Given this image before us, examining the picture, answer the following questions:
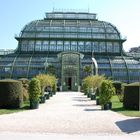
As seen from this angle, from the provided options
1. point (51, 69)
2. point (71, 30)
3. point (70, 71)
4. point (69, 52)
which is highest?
point (71, 30)

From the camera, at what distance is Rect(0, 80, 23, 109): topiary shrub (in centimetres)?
3344

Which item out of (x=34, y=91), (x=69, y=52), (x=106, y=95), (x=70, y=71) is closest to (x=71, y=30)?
(x=69, y=52)

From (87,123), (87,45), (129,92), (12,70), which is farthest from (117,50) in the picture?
(87,123)

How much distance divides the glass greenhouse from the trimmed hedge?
181 feet

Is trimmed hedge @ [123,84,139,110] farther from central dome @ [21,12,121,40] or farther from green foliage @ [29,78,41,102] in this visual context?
central dome @ [21,12,121,40]

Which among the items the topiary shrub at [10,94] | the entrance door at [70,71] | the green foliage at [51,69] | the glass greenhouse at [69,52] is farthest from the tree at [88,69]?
the topiary shrub at [10,94]

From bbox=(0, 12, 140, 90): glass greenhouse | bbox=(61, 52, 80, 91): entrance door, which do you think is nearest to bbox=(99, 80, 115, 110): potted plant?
bbox=(0, 12, 140, 90): glass greenhouse

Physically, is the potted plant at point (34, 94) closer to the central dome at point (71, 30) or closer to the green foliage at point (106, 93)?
the green foliage at point (106, 93)

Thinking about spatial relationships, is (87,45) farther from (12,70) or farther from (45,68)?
(12,70)

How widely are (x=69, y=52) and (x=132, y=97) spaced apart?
2454 inches

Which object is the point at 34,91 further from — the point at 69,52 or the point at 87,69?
the point at 69,52

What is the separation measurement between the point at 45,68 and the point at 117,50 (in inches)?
825

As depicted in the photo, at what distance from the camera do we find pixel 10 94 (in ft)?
110

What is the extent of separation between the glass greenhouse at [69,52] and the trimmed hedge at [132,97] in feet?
181
